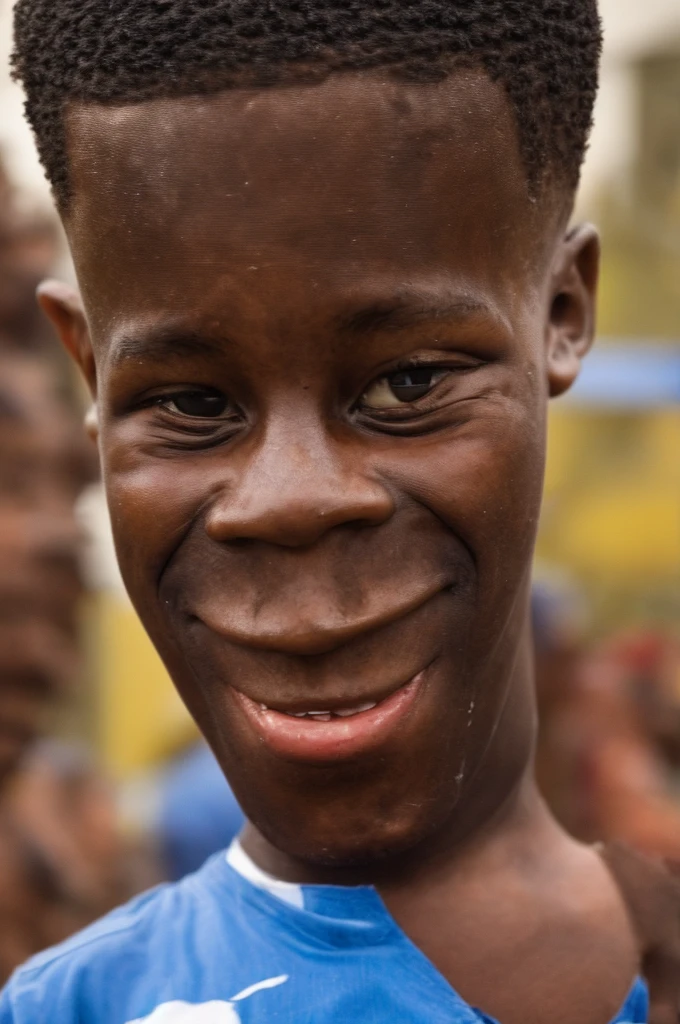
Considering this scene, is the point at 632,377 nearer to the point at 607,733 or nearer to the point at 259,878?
the point at 607,733

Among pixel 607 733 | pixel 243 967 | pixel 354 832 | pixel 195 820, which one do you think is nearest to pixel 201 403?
pixel 354 832

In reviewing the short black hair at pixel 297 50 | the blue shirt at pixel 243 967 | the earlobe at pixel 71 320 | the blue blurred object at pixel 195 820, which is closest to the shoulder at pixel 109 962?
the blue shirt at pixel 243 967

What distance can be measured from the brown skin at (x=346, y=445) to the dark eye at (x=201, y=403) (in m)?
0.01

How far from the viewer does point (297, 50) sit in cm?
129

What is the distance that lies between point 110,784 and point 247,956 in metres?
2.64

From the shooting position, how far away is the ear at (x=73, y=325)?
5.40 ft

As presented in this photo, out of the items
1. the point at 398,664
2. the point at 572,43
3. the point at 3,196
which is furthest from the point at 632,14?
the point at 398,664

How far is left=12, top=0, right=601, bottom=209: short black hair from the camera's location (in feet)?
4.26

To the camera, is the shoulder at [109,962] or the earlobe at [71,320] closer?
the shoulder at [109,962]

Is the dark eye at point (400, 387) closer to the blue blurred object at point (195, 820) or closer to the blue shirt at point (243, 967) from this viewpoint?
the blue shirt at point (243, 967)

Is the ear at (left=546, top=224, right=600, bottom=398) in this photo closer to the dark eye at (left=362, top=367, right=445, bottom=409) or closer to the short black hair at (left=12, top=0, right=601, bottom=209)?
the short black hair at (left=12, top=0, right=601, bottom=209)

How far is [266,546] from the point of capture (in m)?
1.34

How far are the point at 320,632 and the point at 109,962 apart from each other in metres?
0.49

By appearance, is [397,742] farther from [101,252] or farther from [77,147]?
[77,147]
